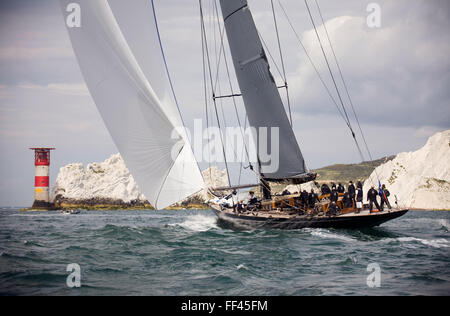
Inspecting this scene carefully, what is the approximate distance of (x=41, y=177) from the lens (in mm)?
79500

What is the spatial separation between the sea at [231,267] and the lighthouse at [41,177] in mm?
65170

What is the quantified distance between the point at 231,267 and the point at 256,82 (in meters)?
13.2

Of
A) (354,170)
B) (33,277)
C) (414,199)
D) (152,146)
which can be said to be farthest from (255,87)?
(354,170)

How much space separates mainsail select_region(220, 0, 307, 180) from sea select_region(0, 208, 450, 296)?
6.65 m

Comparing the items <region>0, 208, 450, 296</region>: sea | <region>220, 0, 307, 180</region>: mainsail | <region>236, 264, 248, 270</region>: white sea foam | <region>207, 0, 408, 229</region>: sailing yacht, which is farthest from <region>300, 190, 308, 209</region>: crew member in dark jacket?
<region>236, 264, 248, 270</region>: white sea foam

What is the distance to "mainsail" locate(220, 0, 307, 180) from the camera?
22.2 meters

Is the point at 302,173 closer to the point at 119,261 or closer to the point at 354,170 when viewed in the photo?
the point at 119,261

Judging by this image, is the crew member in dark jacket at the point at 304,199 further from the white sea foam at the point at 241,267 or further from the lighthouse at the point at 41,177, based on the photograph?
the lighthouse at the point at 41,177

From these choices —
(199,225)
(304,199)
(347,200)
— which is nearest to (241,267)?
(304,199)

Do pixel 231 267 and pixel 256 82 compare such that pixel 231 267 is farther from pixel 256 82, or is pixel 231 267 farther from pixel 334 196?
pixel 256 82

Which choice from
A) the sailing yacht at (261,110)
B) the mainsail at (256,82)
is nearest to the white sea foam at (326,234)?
the sailing yacht at (261,110)

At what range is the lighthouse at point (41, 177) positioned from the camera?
252 feet
